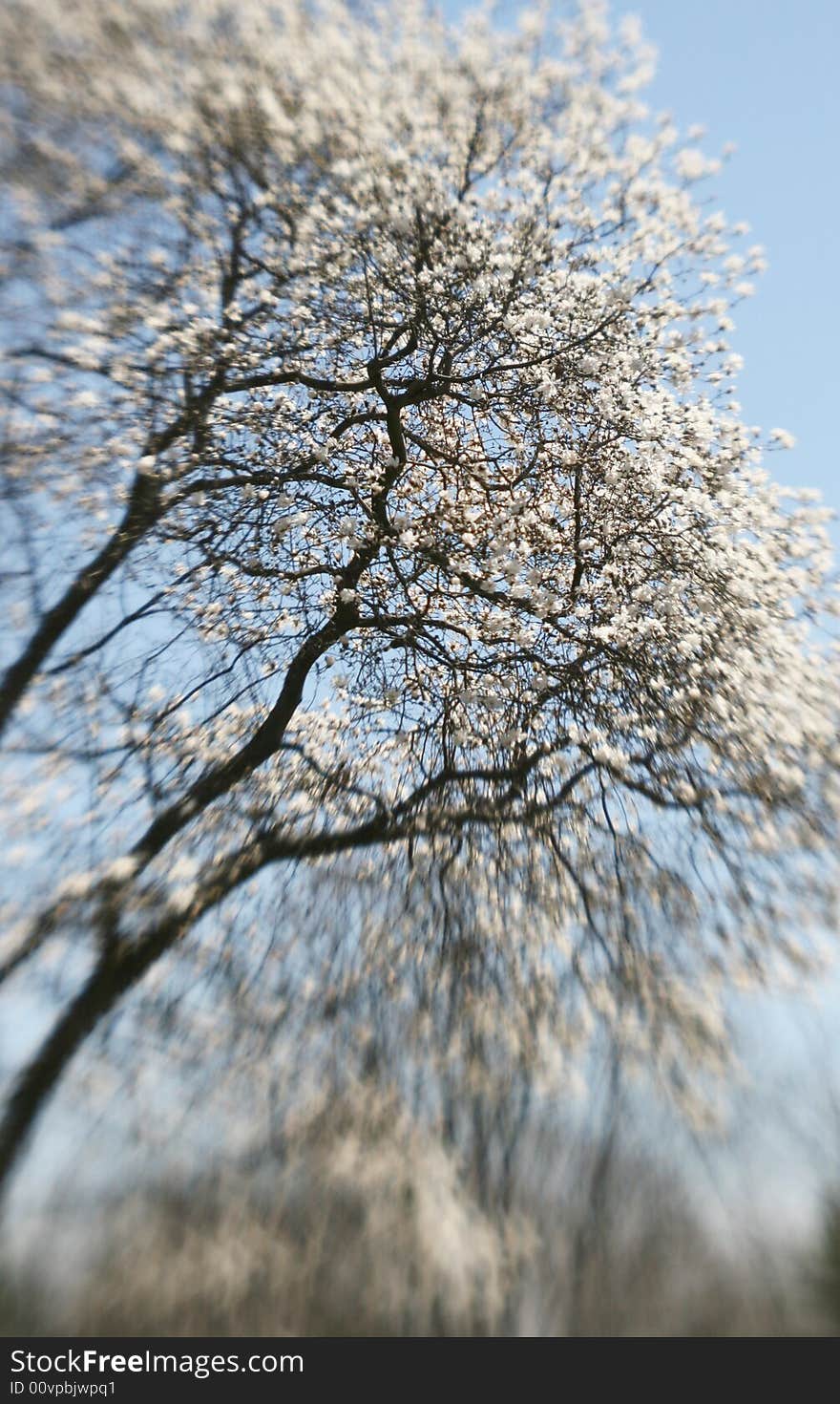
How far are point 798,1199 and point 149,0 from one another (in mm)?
8349

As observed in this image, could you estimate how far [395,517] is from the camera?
6.77 metres

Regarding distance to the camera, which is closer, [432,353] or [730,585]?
[432,353]

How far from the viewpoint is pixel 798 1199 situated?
4285mm

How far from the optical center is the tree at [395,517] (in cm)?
521

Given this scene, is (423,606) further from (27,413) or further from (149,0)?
(149,0)

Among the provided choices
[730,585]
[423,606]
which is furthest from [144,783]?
[730,585]

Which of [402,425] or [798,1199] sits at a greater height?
[402,425]

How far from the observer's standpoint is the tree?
5.21m

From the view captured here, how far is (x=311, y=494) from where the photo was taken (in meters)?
7.05

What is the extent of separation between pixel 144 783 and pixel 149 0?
17.1 ft

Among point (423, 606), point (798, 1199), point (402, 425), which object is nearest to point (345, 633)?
point (423, 606)
